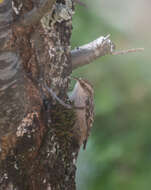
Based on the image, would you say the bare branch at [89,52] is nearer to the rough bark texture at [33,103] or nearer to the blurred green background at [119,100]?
the rough bark texture at [33,103]

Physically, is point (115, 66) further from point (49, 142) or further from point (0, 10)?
point (0, 10)

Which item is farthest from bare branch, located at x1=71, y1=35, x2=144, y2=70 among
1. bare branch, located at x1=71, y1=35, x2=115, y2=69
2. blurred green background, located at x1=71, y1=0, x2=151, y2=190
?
blurred green background, located at x1=71, y1=0, x2=151, y2=190

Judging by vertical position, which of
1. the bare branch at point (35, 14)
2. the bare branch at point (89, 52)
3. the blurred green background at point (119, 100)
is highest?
the bare branch at point (35, 14)

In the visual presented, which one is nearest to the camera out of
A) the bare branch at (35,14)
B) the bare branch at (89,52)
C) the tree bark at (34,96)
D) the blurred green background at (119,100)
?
the bare branch at (35,14)

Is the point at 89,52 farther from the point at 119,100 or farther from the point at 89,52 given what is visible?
the point at 119,100

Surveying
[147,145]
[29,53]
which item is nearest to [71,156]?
[29,53]

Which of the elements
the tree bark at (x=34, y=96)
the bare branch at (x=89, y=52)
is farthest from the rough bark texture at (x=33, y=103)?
the bare branch at (x=89, y=52)

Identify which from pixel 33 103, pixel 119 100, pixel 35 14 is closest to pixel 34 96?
pixel 33 103

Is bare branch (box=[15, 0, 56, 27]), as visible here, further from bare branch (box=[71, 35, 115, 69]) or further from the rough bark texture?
bare branch (box=[71, 35, 115, 69])
